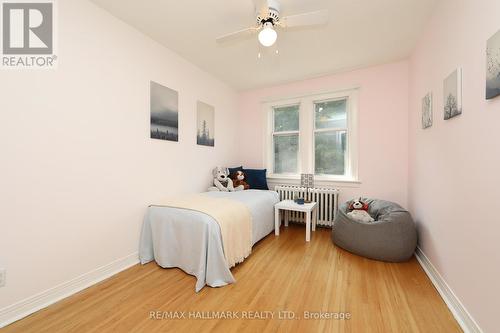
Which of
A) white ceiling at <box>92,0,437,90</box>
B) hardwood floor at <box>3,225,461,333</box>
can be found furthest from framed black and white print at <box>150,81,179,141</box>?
hardwood floor at <box>3,225,461,333</box>

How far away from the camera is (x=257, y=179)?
3770 mm

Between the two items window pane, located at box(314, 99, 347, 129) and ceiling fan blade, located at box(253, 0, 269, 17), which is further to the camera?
window pane, located at box(314, 99, 347, 129)

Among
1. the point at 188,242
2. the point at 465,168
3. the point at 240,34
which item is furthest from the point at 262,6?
the point at 188,242

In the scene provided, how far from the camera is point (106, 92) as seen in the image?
2066 mm

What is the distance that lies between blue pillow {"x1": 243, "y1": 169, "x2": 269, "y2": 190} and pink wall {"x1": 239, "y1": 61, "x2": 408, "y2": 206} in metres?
1.29

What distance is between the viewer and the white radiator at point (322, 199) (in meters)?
3.39

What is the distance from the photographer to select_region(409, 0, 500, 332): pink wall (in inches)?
47.9

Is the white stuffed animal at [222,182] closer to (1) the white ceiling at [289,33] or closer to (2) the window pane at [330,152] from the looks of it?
(2) the window pane at [330,152]

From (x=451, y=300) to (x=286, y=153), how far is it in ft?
9.56

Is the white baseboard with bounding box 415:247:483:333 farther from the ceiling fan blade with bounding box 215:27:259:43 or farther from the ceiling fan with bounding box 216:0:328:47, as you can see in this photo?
the ceiling fan blade with bounding box 215:27:259:43

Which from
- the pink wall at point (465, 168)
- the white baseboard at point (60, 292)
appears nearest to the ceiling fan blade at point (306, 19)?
the pink wall at point (465, 168)

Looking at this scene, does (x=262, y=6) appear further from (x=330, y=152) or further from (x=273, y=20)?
(x=330, y=152)

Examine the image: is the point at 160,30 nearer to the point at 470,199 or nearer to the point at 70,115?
the point at 70,115

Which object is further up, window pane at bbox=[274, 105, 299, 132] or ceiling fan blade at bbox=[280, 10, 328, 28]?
ceiling fan blade at bbox=[280, 10, 328, 28]
